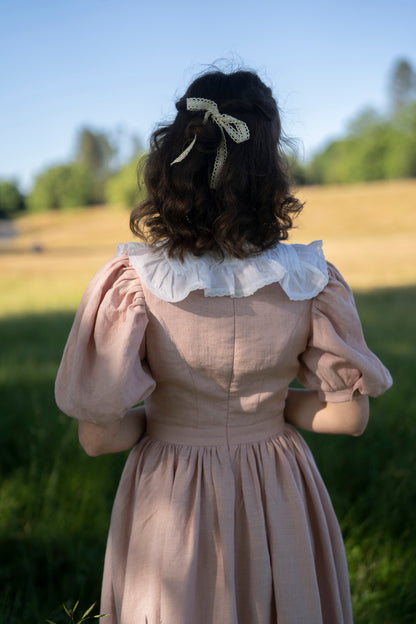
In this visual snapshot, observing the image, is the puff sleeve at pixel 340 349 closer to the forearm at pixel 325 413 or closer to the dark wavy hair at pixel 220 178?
the forearm at pixel 325 413

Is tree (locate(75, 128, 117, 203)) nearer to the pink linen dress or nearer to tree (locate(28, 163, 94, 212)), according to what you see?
tree (locate(28, 163, 94, 212))

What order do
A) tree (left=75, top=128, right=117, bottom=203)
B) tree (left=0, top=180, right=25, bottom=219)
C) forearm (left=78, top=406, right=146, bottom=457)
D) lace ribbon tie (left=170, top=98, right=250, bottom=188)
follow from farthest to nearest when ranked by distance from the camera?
tree (left=75, top=128, right=117, bottom=203)
tree (left=0, top=180, right=25, bottom=219)
forearm (left=78, top=406, right=146, bottom=457)
lace ribbon tie (left=170, top=98, right=250, bottom=188)

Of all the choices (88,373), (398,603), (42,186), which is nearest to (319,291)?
(88,373)

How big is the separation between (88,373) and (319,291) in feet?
1.77

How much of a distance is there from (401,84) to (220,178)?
6610cm

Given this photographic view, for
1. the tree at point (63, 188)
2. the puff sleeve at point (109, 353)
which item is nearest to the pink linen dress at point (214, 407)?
the puff sleeve at point (109, 353)

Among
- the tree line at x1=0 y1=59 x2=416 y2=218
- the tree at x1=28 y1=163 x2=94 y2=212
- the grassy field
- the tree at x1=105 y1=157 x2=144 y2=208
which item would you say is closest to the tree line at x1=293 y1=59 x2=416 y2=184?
the tree line at x1=0 y1=59 x2=416 y2=218

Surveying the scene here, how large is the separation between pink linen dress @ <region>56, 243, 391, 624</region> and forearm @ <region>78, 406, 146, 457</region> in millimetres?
40

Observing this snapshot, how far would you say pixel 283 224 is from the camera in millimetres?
1305

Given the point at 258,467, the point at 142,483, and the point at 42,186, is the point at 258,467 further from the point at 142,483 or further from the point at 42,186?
the point at 42,186

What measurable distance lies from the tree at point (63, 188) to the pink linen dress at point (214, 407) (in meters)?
64.5

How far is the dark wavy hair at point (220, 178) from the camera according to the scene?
46.2 inches

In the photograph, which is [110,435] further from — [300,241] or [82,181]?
[82,181]

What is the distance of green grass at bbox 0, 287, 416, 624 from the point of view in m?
2.00
